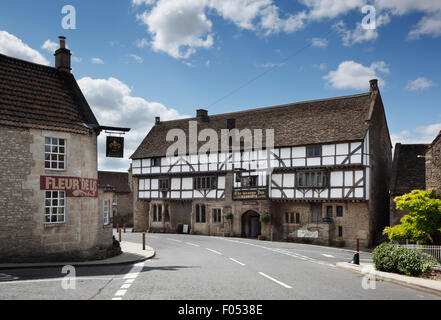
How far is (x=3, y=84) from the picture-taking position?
1767cm

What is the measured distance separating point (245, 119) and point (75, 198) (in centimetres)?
2324

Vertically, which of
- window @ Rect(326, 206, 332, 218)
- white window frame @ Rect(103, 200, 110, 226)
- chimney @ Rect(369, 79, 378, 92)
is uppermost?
chimney @ Rect(369, 79, 378, 92)

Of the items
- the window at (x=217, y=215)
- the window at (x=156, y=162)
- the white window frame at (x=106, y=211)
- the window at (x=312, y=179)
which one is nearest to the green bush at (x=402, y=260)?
the white window frame at (x=106, y=211)

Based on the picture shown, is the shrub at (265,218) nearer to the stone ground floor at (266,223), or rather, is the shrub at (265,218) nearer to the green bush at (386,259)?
the stone ground floor at (266,223)

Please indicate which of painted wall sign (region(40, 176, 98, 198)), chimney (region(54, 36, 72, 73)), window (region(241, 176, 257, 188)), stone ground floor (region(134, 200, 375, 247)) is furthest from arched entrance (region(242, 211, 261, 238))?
→ chimney (region(54, 36, 72, 73))

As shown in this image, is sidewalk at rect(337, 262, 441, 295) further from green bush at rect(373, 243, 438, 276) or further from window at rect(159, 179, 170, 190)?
window at rect(159, 179, 170, 190)

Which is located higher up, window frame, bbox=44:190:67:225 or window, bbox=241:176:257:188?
window, bbox=241:176:257:188

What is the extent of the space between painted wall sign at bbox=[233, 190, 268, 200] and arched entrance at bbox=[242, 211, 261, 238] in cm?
207

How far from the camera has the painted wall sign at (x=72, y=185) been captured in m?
17.3

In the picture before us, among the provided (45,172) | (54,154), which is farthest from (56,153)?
(45,172)

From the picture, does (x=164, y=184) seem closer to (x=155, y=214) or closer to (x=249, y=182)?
(x=155, y=214)

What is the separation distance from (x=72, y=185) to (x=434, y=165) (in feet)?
60.2

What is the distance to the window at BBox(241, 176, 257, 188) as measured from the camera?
1373 inches
